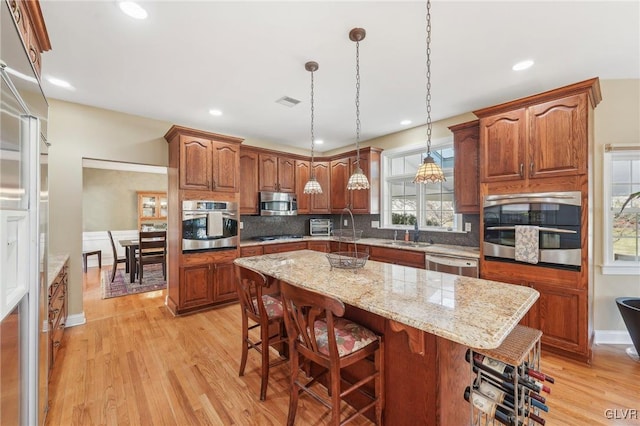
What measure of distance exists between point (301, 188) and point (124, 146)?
2798 mm

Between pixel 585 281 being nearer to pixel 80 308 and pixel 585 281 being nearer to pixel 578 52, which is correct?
pixel 578 52

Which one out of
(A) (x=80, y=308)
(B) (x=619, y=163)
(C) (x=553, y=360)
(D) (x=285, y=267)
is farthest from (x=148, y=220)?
(B) (x=619, y=163)

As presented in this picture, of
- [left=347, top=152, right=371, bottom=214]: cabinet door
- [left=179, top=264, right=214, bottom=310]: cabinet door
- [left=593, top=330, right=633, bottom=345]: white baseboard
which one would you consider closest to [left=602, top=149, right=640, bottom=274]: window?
[left=593, top=330, right=633, bottom=345]: white baseboard

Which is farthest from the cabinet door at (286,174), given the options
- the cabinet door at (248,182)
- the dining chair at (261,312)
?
the dining chair at (261,312)

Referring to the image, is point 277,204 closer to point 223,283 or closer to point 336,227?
point 336,227

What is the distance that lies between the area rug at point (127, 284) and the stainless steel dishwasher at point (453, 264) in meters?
4.60

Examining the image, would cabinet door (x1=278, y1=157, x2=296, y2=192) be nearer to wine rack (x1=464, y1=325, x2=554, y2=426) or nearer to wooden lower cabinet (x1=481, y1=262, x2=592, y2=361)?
wooden lower cabinet (x1=481, y1=262, x2=592, y2=361)

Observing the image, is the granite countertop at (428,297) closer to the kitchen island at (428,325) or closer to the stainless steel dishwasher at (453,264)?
the kitchen island at (428,325)

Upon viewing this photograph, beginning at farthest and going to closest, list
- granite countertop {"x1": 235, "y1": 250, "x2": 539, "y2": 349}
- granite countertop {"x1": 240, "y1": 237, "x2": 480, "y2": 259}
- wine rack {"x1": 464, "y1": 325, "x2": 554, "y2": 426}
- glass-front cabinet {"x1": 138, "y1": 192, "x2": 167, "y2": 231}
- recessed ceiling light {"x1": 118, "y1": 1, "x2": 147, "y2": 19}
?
glass-front cabinet {"x1": 138, "y1": 192, "x2": 167, "y2": 231} → granite countertop {"x1": 240, "y1": 237, "x2": 480, "y2": 259} → recessed ceiling light {"x1": 118, "y1": 1, "x2": 147, "y2": 19} → wine rack {"x1": 464, "y1": 325, "x2": 554, "y2": 426} → granite countertop {"x1": 235, "y1": 250, "x2": 539, "y2": 349}

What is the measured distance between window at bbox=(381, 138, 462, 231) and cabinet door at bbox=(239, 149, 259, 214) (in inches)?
88.3

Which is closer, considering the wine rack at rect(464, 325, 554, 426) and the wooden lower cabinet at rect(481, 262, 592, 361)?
the wine rack at rect(464, 325, 554, 426)

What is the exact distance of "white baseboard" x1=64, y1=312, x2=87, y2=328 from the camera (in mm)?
3242

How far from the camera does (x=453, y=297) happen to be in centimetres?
146

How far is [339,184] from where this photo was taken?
5.14 m
